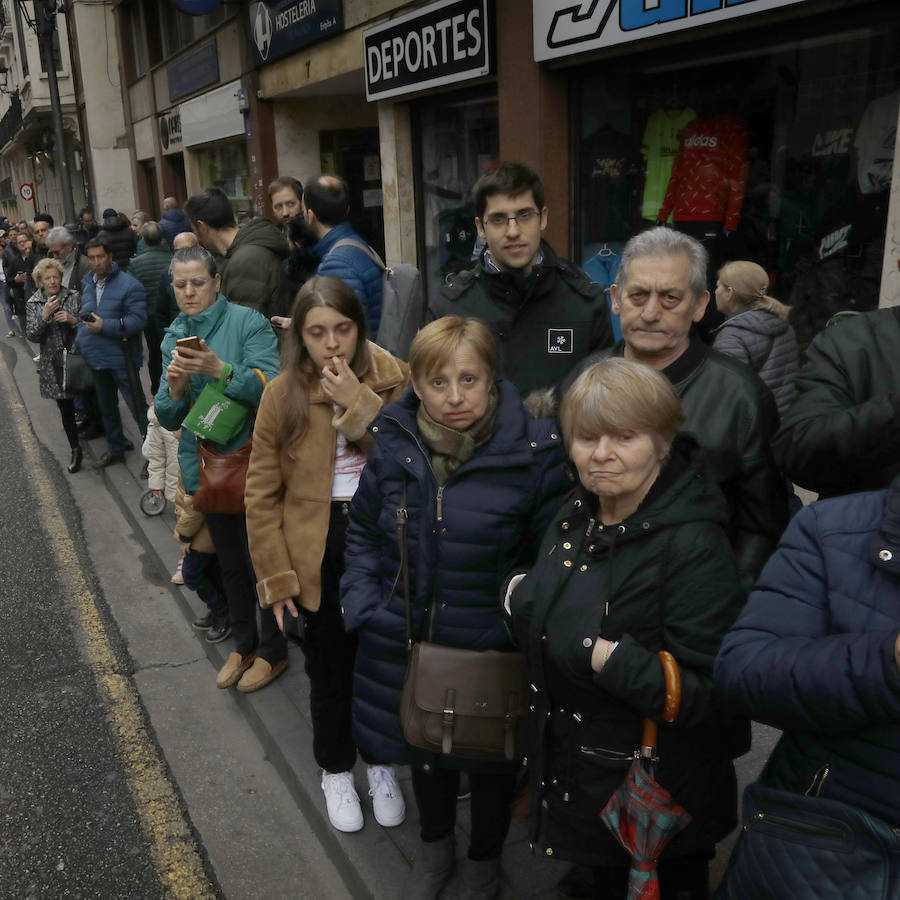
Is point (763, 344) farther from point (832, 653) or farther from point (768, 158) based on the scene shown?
point (832, 653)

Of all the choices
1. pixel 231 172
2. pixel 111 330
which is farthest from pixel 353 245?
pixel 231 172

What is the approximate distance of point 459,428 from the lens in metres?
2.40

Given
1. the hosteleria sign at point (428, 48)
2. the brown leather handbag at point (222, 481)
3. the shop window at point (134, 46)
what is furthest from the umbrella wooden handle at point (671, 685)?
the shop window at point (134, 46)

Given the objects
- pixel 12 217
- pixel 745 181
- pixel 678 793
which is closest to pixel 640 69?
pixel 745 181

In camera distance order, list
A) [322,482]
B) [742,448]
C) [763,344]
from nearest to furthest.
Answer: [742,448] → [322,482] → [763,344]

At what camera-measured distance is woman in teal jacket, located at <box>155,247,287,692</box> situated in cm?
380

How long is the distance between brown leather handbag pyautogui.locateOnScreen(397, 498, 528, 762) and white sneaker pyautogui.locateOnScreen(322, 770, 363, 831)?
881 millimetres

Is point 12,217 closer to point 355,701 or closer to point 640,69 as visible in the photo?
point 640,69

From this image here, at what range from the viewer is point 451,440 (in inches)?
93.6

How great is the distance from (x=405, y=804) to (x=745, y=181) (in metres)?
4.41

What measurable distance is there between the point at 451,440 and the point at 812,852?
1.29m

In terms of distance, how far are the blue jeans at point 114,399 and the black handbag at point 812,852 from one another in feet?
22.0

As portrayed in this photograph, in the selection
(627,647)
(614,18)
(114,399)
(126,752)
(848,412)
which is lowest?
(126,752)

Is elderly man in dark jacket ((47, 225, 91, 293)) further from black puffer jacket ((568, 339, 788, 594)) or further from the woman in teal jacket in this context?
black puffer jacket ((568, 339, 788, 594))
